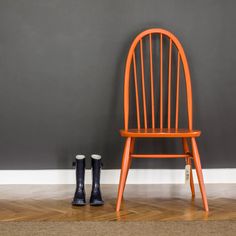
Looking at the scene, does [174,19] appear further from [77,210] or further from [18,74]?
[77,210]

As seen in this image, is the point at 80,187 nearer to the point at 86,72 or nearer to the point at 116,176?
the point at 116,176

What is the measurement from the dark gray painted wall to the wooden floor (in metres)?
0.17

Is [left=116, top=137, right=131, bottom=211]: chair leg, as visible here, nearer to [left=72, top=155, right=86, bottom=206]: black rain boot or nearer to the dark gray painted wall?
[left=72, top=155, right=86, bottom=206]: black rain boot

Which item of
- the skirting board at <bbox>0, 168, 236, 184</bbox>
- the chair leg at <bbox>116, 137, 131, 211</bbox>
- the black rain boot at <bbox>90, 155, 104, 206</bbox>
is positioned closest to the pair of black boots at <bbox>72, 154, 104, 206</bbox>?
the black rain boot at <bbox>90, 155, 104, 206</bbox>

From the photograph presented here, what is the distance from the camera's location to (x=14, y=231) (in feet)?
4.63

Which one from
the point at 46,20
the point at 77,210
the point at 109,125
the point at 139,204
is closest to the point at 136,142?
the point at 109,125

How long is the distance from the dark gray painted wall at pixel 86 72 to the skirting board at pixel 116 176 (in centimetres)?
4

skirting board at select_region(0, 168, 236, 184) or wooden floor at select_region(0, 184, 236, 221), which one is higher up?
skirting board at select_region(0, 168, 236, 184)

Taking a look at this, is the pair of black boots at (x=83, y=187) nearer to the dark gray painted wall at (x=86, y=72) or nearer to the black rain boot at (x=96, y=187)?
the black rain boot at (x=96, y=187)

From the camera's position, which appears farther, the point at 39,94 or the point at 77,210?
the point at 39,94

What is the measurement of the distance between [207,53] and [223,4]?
28 centimetres

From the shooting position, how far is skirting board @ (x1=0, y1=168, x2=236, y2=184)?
→ 226 centimetres

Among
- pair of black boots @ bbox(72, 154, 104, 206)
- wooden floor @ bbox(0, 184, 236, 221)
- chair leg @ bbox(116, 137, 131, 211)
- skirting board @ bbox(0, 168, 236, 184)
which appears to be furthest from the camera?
skirting board @ bbox(0, 168, 236, 184)

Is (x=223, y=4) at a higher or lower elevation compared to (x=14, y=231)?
higher
